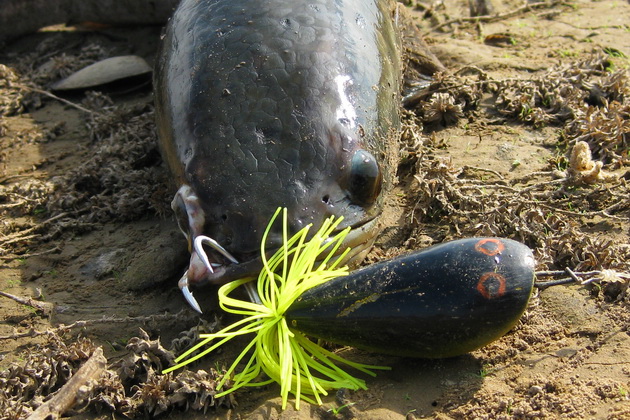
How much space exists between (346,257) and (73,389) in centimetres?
123

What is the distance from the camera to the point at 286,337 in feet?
9.26

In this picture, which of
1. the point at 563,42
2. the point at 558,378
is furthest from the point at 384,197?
the point at 563,42

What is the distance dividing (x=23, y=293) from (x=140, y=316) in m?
0.77

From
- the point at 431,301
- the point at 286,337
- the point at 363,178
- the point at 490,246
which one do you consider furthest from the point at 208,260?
the point at 490,246

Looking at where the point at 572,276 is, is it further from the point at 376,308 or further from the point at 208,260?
the point at 208,260

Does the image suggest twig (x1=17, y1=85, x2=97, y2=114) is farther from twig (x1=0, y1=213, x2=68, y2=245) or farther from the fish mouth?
the fish mouth

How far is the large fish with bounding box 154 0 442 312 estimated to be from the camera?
3158mm

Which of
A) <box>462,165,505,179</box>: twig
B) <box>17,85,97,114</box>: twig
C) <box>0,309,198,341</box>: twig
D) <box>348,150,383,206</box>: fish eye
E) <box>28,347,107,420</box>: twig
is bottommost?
<box>0,309,198,341</box>: twig

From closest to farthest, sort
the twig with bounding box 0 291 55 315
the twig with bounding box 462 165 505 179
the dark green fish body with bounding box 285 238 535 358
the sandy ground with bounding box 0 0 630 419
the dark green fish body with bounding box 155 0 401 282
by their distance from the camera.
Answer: the dark green fish body with bounding box 285 238 535 358, the sandy ground with bounding box 0 0 630 419, the dark green fish body with bounding box 155 0 401 282, the twig with bounding box 0 291 55 315, the twig with bounding box 462 165 505 179

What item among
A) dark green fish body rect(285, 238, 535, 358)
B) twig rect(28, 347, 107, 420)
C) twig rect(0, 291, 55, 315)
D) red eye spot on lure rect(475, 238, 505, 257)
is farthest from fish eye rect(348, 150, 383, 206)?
twig rect(0, 291, 55, 315)

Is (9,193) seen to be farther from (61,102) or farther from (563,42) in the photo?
(563,42)

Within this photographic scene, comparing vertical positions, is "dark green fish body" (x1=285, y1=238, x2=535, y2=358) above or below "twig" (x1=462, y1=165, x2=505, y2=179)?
above

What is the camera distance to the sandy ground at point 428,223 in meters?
2.82

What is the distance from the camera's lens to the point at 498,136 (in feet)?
15.2
